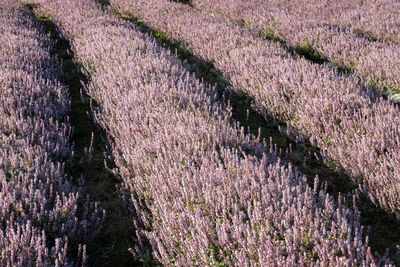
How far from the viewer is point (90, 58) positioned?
5551mm

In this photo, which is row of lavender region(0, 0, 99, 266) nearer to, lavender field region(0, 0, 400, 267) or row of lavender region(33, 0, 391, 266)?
lavender field region(0, 0, 400, 267)

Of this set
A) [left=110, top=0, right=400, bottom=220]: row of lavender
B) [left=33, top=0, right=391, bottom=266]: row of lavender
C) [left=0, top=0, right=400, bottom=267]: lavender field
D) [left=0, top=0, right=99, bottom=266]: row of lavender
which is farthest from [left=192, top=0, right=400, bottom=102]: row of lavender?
[left=0, top=0, right=99, bottom=266]: row of lavender

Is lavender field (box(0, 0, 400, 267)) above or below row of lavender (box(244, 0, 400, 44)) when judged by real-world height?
below

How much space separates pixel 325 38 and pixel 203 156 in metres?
4.88

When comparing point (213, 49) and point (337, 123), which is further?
point (213, 49)

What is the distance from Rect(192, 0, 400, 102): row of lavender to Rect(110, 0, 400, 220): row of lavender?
1.95ft

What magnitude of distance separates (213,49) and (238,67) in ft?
3.65

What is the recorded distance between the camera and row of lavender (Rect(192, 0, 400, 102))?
492cm

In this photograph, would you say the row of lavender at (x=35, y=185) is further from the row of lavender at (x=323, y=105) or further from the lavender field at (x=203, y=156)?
the row of lavender at (x=323, y=105)

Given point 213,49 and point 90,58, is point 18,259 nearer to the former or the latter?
point 90,58

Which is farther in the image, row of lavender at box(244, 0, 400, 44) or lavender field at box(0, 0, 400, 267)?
row of lavender at box(244, 0, 400, 44)

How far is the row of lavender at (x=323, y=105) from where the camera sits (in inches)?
113

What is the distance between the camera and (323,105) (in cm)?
365

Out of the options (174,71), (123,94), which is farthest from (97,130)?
(174,71)
